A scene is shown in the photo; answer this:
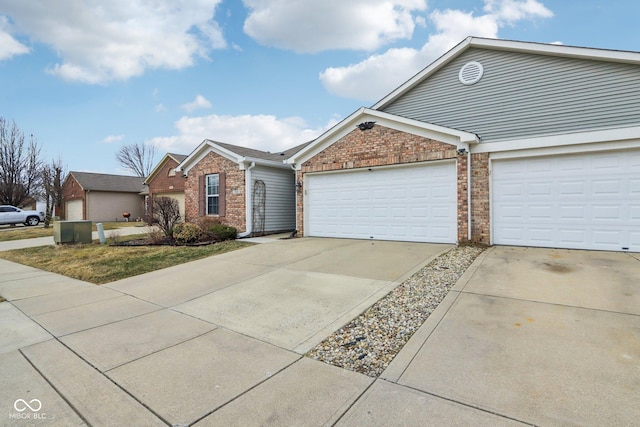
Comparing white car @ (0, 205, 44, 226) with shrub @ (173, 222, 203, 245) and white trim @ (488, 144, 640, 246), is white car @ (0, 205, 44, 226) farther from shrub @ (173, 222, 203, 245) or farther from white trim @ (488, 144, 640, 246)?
white trim @ (488, 144, 640, 246)

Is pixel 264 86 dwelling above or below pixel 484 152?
above

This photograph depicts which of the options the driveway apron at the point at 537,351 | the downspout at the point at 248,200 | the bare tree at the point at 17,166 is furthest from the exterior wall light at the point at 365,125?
the bare tree at the point at 17,166

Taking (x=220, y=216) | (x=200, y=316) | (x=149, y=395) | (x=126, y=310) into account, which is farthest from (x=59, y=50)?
(x=149, y=395)

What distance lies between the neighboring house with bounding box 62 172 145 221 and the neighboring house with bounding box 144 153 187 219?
6954 millimetres

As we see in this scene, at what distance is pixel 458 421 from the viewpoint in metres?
2.14

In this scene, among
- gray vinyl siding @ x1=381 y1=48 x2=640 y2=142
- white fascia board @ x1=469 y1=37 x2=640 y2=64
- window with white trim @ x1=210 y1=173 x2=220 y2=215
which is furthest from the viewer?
window with white trim @ x1=210 y1=173 x2=220 y2=215

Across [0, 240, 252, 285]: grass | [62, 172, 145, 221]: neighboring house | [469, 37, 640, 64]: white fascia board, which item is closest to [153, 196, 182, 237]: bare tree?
[0, 240, 252, 285]: grass

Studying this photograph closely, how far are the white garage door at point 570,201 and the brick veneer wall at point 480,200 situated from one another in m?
0.24

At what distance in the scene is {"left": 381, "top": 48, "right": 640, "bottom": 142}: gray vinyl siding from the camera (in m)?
8.09

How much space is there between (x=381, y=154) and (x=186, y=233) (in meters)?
7.07

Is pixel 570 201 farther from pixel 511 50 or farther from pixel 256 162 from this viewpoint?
pixel 256 162

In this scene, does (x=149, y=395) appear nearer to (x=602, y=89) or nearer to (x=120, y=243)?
(x=120, y=243)

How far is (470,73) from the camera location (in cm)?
1021

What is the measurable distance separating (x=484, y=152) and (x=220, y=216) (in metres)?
10.2
